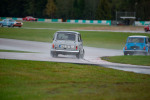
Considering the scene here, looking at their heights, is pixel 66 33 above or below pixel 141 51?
above

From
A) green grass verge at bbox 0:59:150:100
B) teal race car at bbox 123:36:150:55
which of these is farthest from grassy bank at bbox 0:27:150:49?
green grass verge at bbox 0:59:150:100

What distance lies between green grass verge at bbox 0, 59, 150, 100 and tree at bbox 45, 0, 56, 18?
117 m

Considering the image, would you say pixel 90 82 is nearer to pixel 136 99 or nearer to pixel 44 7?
pixel 136 99

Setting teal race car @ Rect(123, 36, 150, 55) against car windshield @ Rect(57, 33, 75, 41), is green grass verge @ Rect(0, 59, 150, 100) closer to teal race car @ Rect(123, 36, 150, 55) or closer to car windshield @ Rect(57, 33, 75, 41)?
car windshield @ Rect(57, 33, 75, 41)

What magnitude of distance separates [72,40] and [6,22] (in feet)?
145

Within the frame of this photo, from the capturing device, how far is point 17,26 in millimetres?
65500

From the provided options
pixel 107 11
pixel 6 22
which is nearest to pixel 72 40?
pixel 6 22

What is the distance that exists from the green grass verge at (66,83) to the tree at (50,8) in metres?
117

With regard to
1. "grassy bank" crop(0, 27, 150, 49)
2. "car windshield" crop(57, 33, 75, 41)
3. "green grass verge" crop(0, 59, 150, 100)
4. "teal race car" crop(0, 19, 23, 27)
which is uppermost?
"car windshield" crop(57, 33, 75, 41)

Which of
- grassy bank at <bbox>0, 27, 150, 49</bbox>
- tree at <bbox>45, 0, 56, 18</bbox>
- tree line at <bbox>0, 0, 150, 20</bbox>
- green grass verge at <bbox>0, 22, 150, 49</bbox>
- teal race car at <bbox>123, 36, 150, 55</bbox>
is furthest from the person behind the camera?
tree at <bbox>45, 0, 56, 18</bbox>

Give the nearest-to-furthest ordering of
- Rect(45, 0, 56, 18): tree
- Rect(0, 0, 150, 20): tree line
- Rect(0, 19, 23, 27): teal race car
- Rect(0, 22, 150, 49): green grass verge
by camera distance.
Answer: Rect(0, 22, 150, 49): green grass verge < Rect(0, 19, 23, 27): teal race car < Rect(0, 0, 150, 20): tree line < Rect(45, 0, 56, 18): tree

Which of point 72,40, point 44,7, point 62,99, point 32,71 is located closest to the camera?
point 62,99

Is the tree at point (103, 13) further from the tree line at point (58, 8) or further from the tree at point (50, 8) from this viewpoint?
the tree at point (50, 8)

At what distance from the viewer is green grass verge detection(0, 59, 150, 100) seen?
9.40 meters
